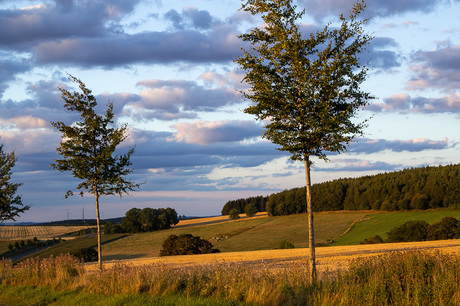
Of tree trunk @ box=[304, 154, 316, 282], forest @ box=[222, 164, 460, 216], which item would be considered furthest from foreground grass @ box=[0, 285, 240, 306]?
forest @ box=[222, 164, 460, 216]

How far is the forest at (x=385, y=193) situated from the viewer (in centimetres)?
9125

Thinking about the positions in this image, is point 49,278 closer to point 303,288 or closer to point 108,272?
point 108,272

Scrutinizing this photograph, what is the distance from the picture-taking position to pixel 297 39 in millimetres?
15094

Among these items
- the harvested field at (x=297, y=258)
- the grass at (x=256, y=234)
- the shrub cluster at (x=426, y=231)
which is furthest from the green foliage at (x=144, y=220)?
the harvested field at (x=297, y=258)

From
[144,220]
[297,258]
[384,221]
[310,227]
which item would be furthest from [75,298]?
[144,220]

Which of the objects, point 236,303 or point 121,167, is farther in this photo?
point 121,167

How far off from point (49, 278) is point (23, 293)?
150 cm

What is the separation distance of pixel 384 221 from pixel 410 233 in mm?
27446

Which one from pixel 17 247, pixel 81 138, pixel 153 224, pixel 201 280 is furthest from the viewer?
pixel 153 224

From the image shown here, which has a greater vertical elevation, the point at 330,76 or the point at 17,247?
the point at 330,76

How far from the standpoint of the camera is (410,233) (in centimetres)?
5859

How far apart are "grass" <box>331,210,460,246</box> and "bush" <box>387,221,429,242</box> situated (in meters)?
9.79

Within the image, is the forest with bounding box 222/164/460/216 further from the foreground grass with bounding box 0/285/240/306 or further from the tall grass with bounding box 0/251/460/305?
the foreground grass with bounding box 0/285/240/306

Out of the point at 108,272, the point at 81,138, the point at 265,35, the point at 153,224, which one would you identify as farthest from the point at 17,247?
the point at 265,35
